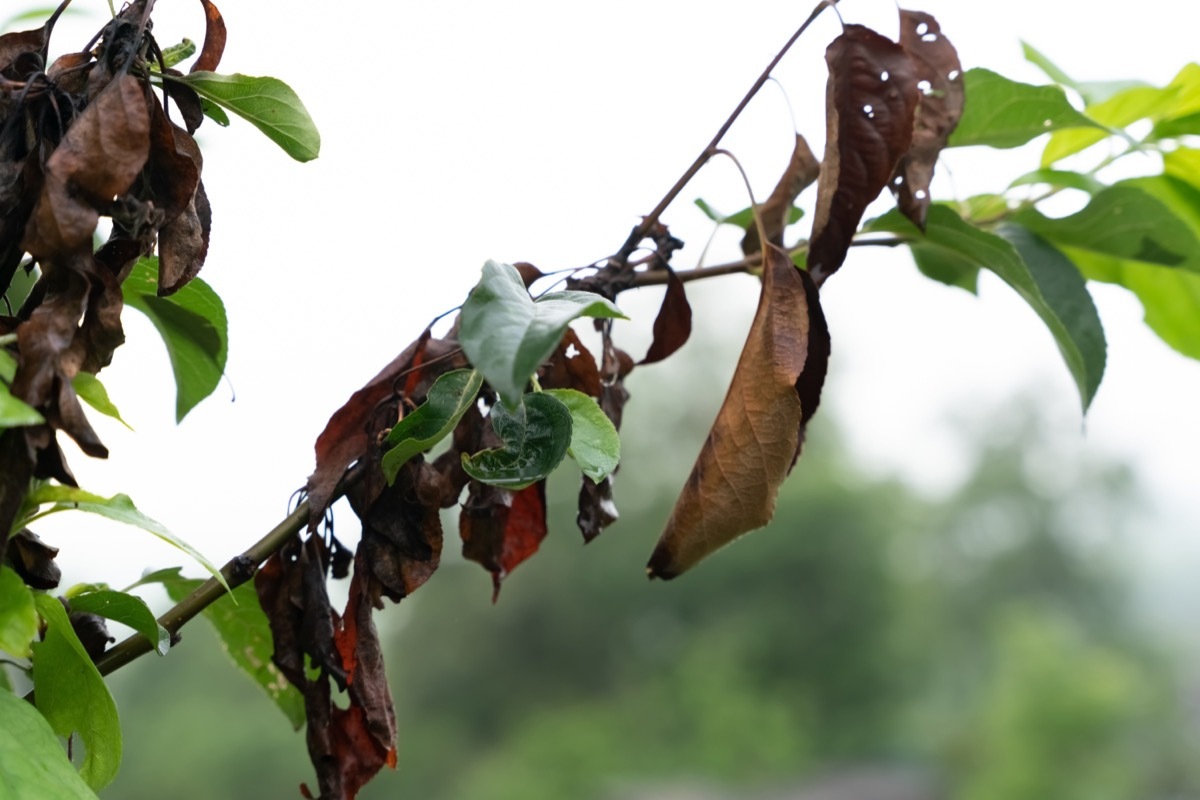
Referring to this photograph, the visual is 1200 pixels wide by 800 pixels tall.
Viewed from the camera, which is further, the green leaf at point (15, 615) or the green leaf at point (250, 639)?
the green leaf at point (250, 639)

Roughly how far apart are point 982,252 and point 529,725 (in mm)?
9901

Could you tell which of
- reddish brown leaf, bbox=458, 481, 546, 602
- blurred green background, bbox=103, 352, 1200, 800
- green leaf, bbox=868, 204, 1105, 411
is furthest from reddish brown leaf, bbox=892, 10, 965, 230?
blurred green background, bbox=103, 352, 1200, 800

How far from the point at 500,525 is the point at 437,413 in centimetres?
9

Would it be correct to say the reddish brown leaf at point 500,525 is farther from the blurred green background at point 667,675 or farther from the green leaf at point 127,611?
the blurred green background at point 667,675

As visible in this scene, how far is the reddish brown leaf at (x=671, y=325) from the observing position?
0.94 ft

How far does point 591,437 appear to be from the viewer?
0.70ft

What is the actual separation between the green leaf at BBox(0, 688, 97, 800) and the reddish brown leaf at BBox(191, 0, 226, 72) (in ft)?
0.44

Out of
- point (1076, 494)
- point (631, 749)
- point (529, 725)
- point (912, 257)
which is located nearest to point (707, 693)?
point (631, 749)

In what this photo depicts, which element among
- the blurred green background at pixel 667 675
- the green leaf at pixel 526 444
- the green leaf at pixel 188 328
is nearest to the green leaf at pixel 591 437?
the green leaf at pixel 526 444

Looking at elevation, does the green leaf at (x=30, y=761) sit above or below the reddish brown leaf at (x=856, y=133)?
below

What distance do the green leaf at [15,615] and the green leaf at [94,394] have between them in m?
0.03

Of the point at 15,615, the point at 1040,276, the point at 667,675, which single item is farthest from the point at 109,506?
the point at 667,675

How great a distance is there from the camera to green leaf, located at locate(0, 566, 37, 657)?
174 millimetres

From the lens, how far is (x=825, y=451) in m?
10.2
